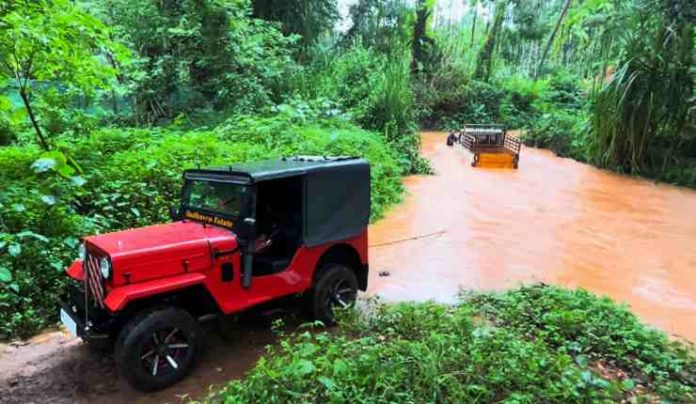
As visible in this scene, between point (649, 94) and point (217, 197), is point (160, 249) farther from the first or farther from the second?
point (649, 94)

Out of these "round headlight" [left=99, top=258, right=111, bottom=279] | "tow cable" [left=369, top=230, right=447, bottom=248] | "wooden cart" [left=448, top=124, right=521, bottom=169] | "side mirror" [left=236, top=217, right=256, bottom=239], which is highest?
"side mirror" [left=236, top=217, right=256, bottom=239]

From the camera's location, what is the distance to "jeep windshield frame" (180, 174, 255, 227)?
3.75m

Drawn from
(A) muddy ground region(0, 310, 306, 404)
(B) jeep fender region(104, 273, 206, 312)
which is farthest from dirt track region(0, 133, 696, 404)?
(B) jeep fender region(104, 273, 206, 312)

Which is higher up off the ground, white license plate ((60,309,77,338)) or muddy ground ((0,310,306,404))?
white license plate ((60,309,77,338))

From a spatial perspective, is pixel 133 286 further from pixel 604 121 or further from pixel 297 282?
pixel 604 121

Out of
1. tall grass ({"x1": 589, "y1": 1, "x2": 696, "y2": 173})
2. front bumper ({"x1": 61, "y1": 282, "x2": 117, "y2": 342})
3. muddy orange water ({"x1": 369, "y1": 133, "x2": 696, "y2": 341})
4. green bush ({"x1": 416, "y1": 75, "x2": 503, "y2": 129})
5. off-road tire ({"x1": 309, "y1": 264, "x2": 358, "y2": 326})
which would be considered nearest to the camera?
front bumper ({"x1": 61, "y1": 282, "x2": 117, "y2": 342})

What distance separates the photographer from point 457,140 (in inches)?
729

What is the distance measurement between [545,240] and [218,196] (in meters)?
5.62

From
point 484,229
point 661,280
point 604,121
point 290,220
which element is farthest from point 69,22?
point 604,121

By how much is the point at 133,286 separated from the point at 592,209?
9317 millimetres

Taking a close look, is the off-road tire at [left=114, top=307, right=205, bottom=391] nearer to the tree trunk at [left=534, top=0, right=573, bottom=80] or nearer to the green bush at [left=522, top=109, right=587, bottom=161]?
the green bush at [left=522, top=109, right=587, bottom=161]

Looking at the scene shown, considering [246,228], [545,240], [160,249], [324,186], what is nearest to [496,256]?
[545,240]

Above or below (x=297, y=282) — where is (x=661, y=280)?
below

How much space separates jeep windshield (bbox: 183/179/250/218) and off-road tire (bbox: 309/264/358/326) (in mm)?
963
